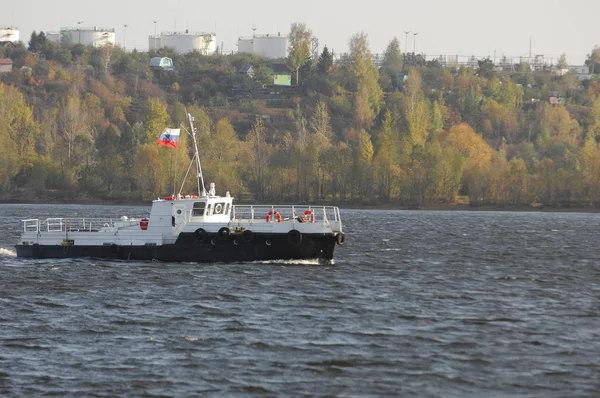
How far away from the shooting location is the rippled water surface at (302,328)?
32.2m

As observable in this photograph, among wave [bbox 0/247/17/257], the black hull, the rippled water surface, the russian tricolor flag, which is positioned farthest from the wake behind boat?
wave [bbox 0/247/17/257]

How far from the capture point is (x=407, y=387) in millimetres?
31578

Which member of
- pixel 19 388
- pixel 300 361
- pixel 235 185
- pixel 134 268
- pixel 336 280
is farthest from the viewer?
pixel 235 185

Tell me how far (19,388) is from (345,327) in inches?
553

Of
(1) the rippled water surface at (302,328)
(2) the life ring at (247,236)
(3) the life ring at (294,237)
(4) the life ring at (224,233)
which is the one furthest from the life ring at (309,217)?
(4) the life ring at (224,233)

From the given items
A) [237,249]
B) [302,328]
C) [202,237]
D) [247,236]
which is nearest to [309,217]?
[247,236]

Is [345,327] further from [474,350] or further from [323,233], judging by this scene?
[323,233]

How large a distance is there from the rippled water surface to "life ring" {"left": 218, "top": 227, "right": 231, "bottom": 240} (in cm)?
170

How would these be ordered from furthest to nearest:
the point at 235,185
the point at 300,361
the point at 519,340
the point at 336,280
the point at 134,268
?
the point at 235,185
the point at 134,268
the point at 336,280
the point at 519,340
the point at 300,361

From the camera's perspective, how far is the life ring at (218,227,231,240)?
2293 inches

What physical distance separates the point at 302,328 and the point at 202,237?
19119 millimetres

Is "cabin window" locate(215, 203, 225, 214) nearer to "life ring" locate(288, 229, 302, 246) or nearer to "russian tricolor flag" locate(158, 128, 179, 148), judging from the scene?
"russian tricolor flag" locate(158, 128, 179, 148)

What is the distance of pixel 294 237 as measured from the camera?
5744 centimetres

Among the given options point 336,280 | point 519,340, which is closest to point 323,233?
point 336,280
